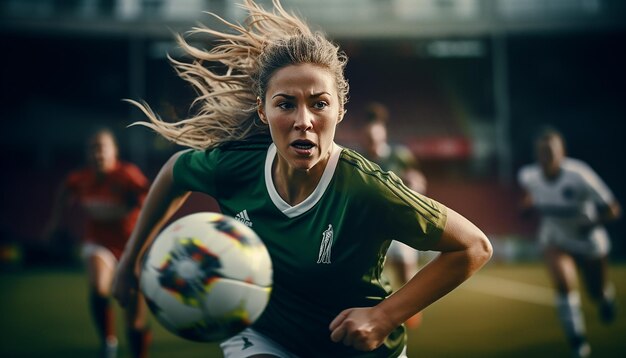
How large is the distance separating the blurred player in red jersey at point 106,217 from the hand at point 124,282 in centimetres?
343

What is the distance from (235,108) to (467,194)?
1837cm

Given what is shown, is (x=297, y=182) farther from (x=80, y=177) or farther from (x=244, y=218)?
(x=80, y=177)

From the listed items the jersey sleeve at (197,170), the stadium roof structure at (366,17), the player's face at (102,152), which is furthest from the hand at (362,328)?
the stadium roof structure at (366,17)

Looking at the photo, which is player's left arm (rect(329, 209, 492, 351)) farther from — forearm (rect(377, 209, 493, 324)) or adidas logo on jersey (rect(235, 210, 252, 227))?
adidas logo on jersey (rect(235, 210, 252, 227))

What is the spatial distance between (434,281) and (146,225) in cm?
139

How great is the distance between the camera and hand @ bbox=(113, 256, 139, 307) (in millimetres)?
3152

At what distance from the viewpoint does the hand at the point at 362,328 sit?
2529 mm

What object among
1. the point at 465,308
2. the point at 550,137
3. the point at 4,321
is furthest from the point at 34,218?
the point at 550,137

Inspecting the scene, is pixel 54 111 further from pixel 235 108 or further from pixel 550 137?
pixel 235 108

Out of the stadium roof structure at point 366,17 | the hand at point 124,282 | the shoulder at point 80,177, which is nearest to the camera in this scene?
the hand at point 124,282

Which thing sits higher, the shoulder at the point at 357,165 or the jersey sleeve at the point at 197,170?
the shoulder at the point at 357,165

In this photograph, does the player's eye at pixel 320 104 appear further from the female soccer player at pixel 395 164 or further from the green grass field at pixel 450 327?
the female soccer player at pixel 395 164

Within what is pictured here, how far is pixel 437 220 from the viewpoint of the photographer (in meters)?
2.63

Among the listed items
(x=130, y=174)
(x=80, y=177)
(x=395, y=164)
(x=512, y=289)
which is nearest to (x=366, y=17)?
(x=512, y=289)
